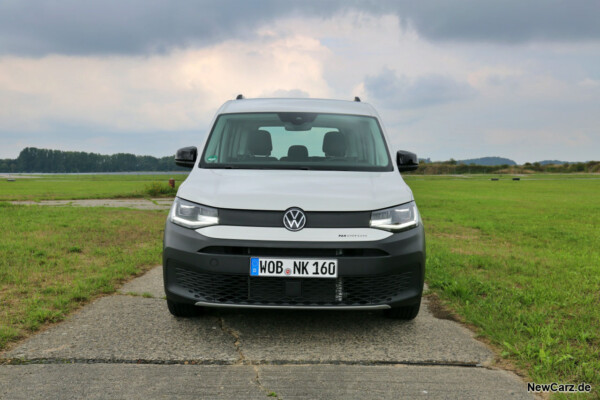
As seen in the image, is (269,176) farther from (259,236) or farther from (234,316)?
(234,316)

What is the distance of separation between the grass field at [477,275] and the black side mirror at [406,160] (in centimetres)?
141

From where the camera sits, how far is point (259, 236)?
3.64 meters

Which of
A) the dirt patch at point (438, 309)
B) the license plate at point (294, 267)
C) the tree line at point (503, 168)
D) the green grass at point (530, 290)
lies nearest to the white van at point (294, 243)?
the license plate at point (294, 267)

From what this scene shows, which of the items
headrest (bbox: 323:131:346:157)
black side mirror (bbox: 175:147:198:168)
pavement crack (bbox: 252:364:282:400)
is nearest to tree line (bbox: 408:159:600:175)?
headrest (bbox: 323:131:346:157)

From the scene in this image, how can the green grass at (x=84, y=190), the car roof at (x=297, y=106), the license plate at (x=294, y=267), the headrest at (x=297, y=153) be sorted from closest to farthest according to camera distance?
1. the license plate at (x=294, y=267)
2. the headrest at (x=297, y=153)
3. the car roof at (x=297, y=106)
4. the green grass at (x=84, y=190)

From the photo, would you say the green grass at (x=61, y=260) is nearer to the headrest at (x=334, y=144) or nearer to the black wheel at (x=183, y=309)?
the black wheel at (x=183, y=309)

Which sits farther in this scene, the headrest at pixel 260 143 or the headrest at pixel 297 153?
the headrest at pixel 260 143

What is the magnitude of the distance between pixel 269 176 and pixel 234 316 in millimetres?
1294

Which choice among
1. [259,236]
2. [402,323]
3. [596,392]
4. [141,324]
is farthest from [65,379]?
[596,392]

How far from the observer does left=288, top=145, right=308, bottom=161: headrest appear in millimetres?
4777

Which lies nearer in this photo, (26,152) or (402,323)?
(402,323)

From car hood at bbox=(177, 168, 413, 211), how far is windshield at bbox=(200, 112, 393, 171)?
14.1 inches

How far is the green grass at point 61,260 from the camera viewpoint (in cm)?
466

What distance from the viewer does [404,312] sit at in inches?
170
